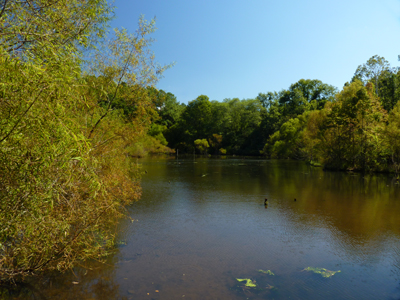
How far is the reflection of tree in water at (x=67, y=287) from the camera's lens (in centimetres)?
595

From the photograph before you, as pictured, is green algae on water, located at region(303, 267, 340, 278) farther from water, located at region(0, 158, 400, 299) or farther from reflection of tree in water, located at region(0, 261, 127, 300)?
reflection of tree in water, located at region(0, 261, 127, 300)

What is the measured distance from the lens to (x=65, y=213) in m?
6.38

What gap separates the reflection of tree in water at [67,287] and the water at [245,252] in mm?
20

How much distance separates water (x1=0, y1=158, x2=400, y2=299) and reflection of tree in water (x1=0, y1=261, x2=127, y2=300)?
0.02m

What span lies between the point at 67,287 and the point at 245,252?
4.90 metres

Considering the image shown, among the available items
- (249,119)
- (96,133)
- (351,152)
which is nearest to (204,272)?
(96,133)

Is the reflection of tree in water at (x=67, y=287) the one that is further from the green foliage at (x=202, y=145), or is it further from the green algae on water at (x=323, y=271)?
the green foliage at (x=202, y=145)

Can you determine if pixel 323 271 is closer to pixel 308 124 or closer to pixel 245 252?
pixel 245 252

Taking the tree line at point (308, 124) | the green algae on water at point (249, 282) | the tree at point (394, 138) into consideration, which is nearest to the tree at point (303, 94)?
the tree line at point (308, 124)

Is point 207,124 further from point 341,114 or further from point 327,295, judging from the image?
point 327,295

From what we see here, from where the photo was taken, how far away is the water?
6441mm

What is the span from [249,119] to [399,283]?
254ft

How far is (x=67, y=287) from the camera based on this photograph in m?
6.35

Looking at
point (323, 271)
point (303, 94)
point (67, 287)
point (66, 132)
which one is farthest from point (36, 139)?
point (303, 94)
